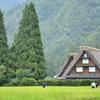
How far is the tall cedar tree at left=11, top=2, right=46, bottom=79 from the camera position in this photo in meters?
76.1

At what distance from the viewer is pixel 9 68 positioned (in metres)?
75.6

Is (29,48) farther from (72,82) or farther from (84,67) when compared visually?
(72,82)

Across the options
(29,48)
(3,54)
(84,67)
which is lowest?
(84,67)

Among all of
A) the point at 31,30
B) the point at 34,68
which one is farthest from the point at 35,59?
the point at 31,30

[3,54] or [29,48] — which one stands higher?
[29,48]

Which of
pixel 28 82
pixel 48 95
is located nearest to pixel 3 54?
pixel 28 82

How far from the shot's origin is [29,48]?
255 feet

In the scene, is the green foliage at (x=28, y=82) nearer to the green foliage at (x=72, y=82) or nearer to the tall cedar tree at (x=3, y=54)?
the green foliage at (x=72, y=82)

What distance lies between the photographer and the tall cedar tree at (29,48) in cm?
7612

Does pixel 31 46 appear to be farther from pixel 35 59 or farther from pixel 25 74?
pixel 25 74

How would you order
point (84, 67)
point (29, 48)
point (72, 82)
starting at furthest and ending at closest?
point (29, 48)
point (84, 67)
point (72, 82)

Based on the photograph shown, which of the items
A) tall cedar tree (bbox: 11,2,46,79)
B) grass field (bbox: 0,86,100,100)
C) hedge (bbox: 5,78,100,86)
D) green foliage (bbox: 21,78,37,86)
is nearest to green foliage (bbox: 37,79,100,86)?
hedge (bbox: 5,78,100,86)

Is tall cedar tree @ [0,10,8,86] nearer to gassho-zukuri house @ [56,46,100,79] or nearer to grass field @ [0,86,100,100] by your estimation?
gassho-zukuri house @ [56,46,100,79]

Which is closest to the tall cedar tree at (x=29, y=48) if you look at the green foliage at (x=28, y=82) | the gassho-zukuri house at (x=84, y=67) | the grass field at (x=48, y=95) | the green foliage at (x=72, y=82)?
the gassho-zukuri house at (x=84, y=67)
